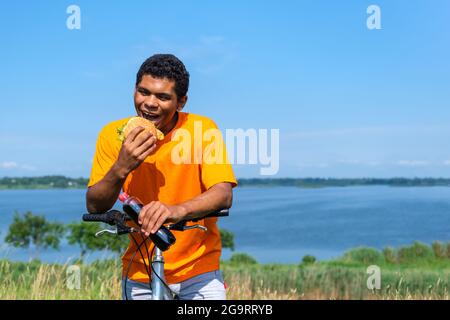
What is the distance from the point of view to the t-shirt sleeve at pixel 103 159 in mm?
3631

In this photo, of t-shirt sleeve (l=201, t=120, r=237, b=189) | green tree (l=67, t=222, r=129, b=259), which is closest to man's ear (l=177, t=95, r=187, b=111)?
t-shirt sleeve (l=201, t=120, r=237, b=189)

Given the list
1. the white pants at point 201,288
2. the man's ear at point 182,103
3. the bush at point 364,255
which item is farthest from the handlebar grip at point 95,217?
the bush at point 364,255

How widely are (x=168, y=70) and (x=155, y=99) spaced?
0.18m

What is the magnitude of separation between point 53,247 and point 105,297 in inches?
1258

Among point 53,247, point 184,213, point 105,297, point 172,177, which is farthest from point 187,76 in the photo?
point 53,247

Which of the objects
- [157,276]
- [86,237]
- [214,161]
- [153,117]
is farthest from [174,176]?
[86,237]

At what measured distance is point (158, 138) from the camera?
Result: 3.49 metres

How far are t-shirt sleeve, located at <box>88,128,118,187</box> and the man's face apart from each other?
0.85 feet

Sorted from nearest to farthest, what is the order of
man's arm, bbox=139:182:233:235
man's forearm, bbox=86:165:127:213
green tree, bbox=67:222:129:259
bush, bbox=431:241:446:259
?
man's arm, bbox=139:182:233:235, man's forearm, bbox=86:165:127:213, bush, bbox=431:241:446:259, green tree, bbox=67:222:129:259

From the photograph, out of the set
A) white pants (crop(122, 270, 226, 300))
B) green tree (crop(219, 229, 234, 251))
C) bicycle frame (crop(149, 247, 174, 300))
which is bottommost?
green tree (crop(219, 229, 234, 251))

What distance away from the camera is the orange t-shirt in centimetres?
357

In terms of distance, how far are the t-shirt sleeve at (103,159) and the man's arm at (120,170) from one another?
5.2 inches

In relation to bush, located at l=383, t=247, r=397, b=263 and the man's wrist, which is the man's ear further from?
bush, located at l=383, t=247, r=397, b=263

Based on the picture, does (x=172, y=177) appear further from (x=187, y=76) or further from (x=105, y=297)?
(x=105, y=297)
